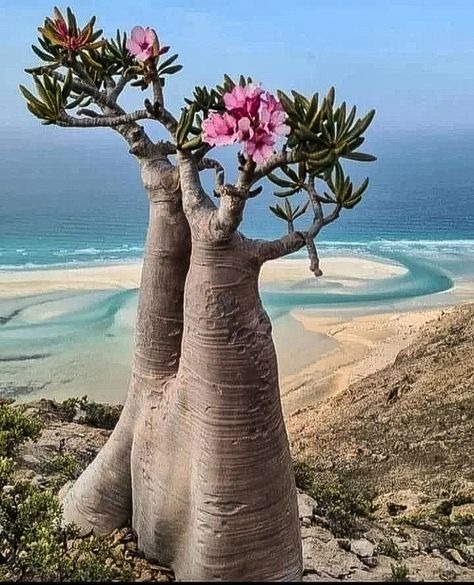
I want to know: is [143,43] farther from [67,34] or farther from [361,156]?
[361,156]

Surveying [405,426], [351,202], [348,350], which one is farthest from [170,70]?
[348,350]

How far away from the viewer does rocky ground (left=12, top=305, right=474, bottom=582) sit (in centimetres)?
394

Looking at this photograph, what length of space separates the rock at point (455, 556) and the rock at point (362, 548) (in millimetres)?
443

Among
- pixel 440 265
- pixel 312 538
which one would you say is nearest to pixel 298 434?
pixel 312 538

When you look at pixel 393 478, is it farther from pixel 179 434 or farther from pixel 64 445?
pixel 179 434

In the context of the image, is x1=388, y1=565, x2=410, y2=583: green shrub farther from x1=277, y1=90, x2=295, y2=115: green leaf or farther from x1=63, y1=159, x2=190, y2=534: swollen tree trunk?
x1=277, y1=90, x2=295, y2=115: green leaf

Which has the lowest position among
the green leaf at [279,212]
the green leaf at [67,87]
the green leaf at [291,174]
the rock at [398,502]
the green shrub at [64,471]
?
the rock at [398,502]

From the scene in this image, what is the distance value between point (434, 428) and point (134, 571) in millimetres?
4421

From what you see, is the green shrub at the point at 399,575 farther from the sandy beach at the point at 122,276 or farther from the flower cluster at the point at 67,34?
the sandy beach at the point at 122,276

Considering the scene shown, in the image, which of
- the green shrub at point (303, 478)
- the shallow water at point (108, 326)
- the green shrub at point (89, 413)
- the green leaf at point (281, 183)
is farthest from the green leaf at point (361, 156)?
the shallow water at point (108, 326)

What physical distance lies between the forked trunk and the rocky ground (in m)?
0.44

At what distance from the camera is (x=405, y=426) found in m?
7.11

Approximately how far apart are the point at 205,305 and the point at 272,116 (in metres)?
0.81

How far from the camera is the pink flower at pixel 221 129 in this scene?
221 centimetres
